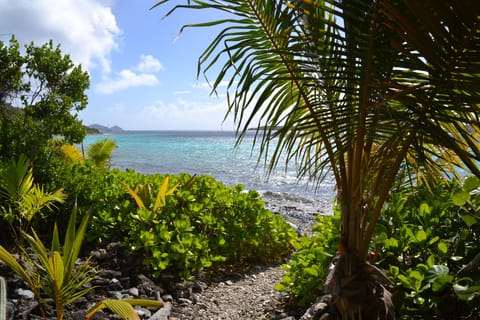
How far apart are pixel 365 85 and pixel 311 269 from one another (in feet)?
6.35

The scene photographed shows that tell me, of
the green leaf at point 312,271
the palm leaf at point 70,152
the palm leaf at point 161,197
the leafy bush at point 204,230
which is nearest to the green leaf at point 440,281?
the green leaf at point 312,271

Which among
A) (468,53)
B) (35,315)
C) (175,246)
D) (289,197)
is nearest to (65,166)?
(175,246)

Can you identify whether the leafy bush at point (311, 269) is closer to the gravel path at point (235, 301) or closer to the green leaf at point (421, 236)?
the gravel path at point (235, 301)

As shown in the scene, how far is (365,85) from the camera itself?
6.40ft

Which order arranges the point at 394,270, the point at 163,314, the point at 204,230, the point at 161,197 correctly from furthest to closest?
the point at 204,230 < the point at 161,197 < the point at 163,314 < the point at 394,270

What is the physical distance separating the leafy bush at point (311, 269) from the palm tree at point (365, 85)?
78cm

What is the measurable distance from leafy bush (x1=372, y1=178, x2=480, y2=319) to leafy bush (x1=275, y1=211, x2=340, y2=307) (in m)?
0.56

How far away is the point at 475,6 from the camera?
1.53 metres

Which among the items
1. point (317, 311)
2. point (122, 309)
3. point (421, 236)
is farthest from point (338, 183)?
point (122, 309)

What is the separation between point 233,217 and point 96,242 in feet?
5.84

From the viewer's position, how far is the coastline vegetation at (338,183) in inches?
80.6

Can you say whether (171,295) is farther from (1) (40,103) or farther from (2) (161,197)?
(1) (40,103)

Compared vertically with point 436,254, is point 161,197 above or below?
below

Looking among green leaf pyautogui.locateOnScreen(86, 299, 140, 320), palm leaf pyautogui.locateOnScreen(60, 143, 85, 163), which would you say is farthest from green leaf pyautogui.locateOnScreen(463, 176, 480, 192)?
palm leaf pyautogui.locateOnScreen(60, 143, 85, 163)
